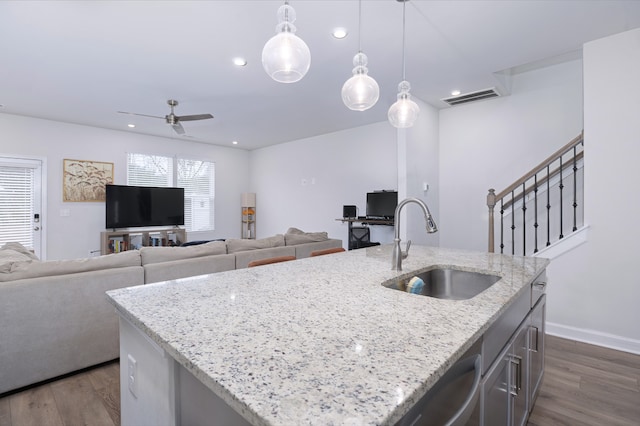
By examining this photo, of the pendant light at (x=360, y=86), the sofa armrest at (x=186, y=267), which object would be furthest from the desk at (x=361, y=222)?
the pendant light at (x=360, y=86)

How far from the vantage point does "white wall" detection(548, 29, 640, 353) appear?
8.55ft

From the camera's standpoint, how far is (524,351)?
149cm

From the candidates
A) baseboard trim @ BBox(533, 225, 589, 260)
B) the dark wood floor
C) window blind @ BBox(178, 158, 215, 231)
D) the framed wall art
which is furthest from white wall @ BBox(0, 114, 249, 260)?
baseboard trim @ BBox(533, 225, 589, 260)

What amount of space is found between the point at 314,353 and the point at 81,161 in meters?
6.54

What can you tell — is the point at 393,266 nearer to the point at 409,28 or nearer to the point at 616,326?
the point at 409,28

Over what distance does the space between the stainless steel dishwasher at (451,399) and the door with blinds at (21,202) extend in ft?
21.4

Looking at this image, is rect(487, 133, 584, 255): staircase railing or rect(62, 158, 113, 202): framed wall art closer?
rect(487, 133, 584, 255): staircase railing

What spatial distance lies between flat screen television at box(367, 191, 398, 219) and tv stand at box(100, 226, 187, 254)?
12.9 feet

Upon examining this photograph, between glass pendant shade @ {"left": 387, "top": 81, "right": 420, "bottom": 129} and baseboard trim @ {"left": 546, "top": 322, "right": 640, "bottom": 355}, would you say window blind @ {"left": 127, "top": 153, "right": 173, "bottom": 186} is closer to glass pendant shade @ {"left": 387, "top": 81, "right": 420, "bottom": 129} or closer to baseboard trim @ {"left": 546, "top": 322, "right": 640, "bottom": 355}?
glass pendant shade @ {"left": 387, "top": 81, "right": 420, "bottom": 129}

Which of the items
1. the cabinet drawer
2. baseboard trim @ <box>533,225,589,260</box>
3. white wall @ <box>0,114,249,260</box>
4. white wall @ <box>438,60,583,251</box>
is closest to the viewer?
the cabinet drawer

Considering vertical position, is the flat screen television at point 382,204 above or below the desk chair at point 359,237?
above

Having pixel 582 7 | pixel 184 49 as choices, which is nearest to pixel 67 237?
pixel 184 49

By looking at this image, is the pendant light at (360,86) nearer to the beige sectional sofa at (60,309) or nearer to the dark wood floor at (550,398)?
the beige sectional sofa at (60,309)

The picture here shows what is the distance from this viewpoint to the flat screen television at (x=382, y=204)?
489 centimetres
